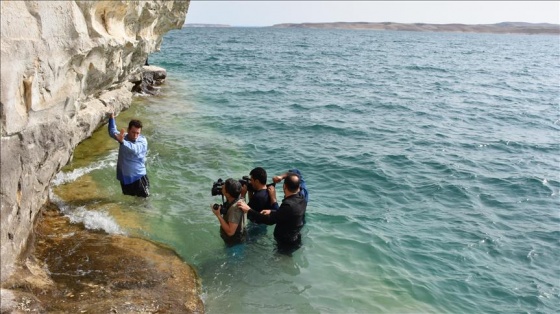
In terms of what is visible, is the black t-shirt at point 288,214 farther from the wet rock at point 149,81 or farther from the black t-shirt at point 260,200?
the wet rock at point 149,81

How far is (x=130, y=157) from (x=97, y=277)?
2.81m

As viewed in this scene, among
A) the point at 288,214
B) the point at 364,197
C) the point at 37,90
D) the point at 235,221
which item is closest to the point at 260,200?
the point at 235,221

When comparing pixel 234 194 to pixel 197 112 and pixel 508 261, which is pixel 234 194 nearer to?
pixel 508 261

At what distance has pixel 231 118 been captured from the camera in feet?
61.8

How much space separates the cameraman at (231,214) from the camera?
22.3 ft

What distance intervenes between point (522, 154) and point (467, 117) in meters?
5.52

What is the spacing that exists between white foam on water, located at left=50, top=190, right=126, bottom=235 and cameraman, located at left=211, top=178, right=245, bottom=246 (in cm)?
191

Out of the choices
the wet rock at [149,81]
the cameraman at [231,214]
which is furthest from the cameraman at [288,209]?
the wet rock at [149,81]

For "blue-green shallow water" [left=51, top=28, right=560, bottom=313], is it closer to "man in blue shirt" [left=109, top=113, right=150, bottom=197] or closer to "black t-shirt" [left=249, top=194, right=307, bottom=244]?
"man in blue shirt" [left=109, top=113, right=150, bottom=197]

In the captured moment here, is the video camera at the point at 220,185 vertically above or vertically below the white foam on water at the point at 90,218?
above

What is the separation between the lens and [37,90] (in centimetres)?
591

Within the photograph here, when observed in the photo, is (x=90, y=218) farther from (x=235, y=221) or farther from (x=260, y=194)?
(x=260, y=194)

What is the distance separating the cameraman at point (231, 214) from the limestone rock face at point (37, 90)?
2.55m

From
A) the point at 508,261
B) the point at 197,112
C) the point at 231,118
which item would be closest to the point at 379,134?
the point at 231,118
